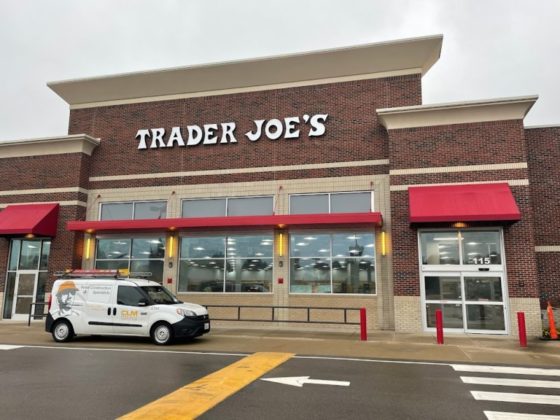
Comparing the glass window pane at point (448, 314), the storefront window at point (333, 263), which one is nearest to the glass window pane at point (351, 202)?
the storefront window at point (333, 263)

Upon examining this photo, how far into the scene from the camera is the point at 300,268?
17891mm

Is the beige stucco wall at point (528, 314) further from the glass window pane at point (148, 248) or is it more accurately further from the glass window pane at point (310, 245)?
the glass window pane at point (148, 248)

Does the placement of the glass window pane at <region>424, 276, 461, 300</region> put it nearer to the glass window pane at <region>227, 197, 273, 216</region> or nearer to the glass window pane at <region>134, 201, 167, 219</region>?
the glass window pane at <region>227, 197, 273, 216</region>

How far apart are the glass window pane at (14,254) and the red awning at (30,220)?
1088 mm

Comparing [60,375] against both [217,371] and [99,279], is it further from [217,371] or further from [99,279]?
[99,279]

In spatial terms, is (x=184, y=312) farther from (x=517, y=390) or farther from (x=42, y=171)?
(x=42, y=171)

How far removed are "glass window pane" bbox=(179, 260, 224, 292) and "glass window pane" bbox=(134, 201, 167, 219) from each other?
96.7 inches

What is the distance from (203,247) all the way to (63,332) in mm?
6614

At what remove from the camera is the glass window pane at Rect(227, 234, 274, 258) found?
1834 centimetres

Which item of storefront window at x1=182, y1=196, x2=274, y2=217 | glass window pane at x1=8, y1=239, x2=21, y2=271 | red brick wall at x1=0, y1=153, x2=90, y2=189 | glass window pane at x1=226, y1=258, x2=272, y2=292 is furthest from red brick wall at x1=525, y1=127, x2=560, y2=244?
glass window pane at x1=8, y1=239, x2=21, y2=271

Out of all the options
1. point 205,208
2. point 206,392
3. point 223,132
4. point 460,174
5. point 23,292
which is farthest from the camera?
point 23,292

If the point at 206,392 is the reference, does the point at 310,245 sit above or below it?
above

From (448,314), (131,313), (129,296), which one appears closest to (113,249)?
(129,296)

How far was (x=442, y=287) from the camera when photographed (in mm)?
15742
